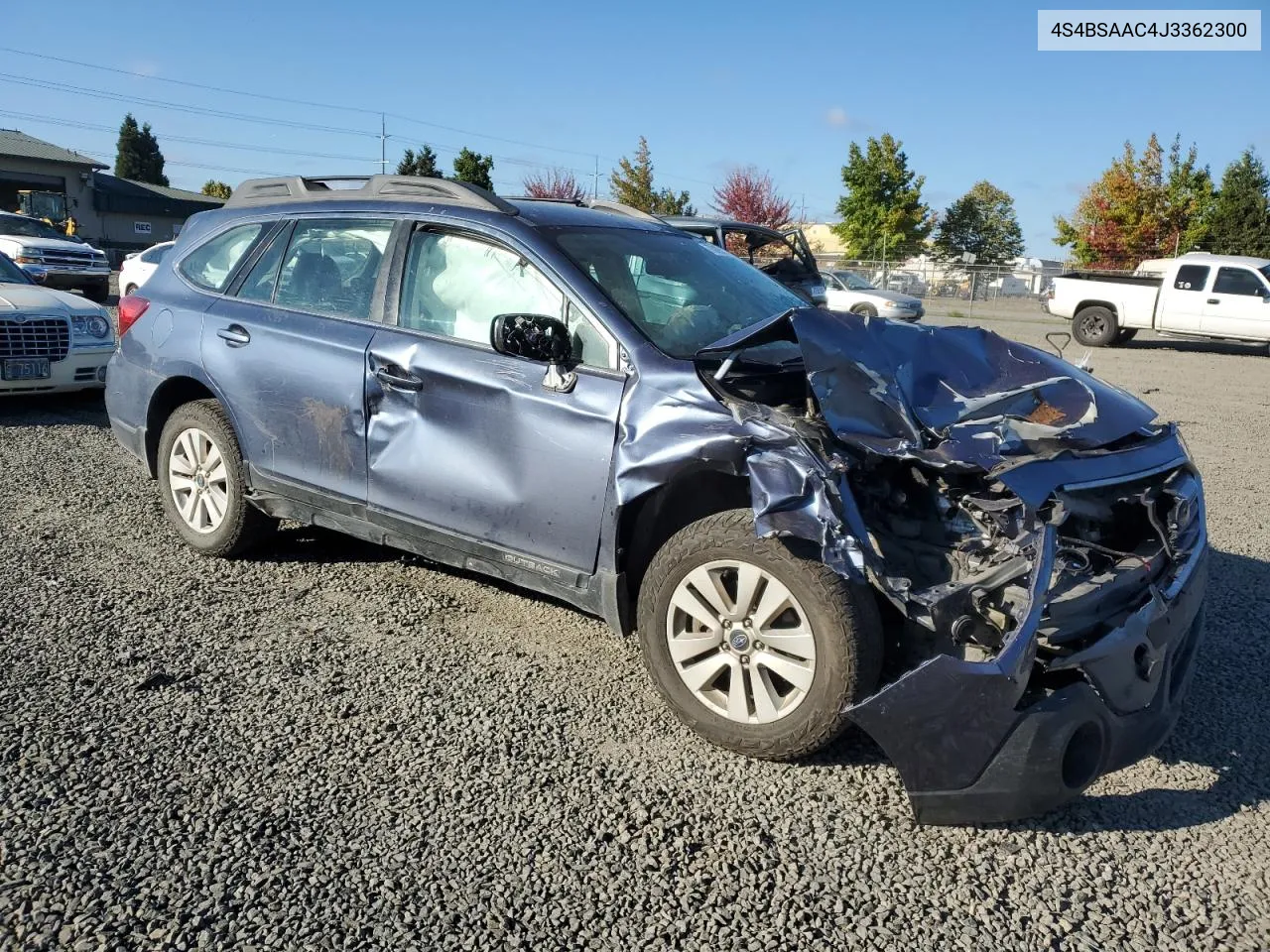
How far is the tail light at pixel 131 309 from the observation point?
17.5ft

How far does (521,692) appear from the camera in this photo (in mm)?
3779

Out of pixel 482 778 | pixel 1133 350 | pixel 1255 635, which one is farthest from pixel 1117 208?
pixel 482 778

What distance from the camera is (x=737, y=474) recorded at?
10.7 ft

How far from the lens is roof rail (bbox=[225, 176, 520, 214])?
4340 mm

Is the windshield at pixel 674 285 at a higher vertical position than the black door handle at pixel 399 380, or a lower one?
higher

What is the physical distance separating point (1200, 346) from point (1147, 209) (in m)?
23.0

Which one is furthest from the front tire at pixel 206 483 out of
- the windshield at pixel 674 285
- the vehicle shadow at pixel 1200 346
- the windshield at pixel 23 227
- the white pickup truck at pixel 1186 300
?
the vehicle shadow at pixel 1200 346

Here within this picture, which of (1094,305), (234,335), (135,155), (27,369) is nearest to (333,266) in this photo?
(234,335)

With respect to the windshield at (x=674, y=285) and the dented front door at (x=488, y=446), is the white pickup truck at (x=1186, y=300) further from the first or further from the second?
the dented front door at (x=488, y=446)

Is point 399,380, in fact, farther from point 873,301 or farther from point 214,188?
point 214,188

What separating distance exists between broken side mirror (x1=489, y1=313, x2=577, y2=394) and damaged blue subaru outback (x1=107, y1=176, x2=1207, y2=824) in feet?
0.04

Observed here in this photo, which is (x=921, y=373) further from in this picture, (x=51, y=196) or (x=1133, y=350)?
(x=51, y=196)

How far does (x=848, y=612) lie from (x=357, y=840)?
A: 1578 mm

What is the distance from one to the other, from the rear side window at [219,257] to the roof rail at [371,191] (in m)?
0.21
